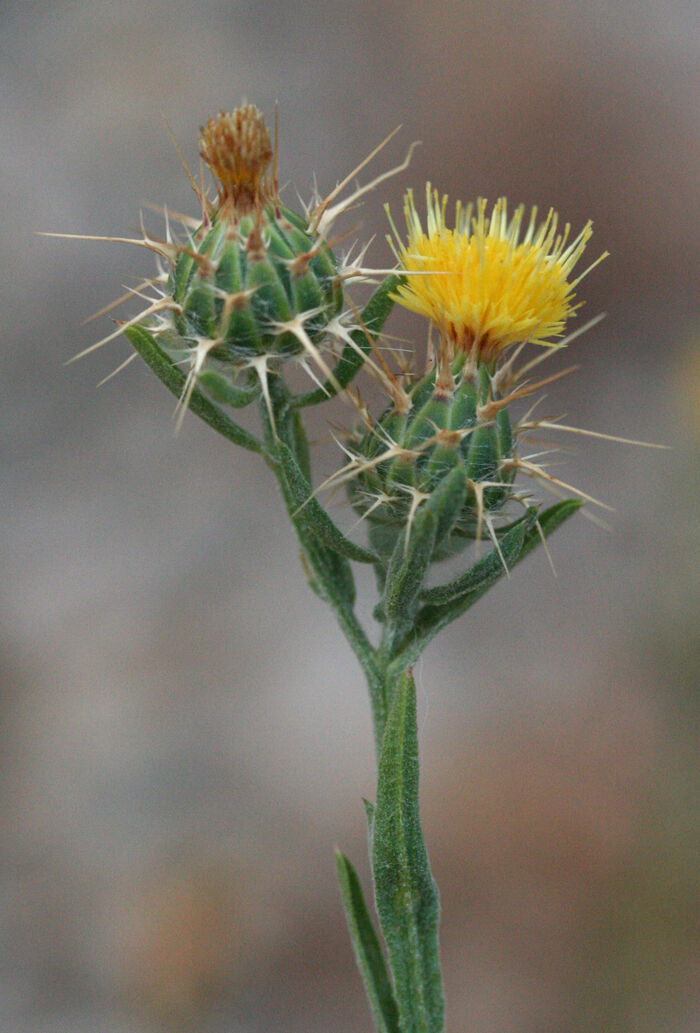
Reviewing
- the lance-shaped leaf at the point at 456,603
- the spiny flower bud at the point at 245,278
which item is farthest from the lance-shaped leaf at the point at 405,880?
the spiny flower bud at the point at 245,278

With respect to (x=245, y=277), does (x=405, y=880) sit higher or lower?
lower

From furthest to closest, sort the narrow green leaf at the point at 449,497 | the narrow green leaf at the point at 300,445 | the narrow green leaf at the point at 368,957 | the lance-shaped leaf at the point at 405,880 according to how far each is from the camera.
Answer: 1. the narrow green leaf at the point at 300,445
2. the narrow green leaf at the point at 368,957
3. the lance-shaped leaf at the point at 405,880
4. the narrow green leaf at the point at 449,497

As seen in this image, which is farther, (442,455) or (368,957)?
(368,957)

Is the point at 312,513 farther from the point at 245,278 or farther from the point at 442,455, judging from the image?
the point at 245,278

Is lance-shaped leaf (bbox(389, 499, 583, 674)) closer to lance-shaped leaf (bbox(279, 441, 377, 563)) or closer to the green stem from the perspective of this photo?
the green stem

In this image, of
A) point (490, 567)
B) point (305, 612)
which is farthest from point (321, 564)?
point (305, 612)

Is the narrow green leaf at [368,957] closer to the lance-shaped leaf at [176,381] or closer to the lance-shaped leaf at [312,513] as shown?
the lance-shaped leaf at [312,513]

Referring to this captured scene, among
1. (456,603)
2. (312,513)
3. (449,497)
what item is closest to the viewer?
(449,497)

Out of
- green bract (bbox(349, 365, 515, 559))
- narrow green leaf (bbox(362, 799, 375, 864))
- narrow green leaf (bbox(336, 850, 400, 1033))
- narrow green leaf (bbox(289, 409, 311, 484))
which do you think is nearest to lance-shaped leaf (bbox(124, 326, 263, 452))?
narrow green leaf (bbox(289, 409, 311, 484))
